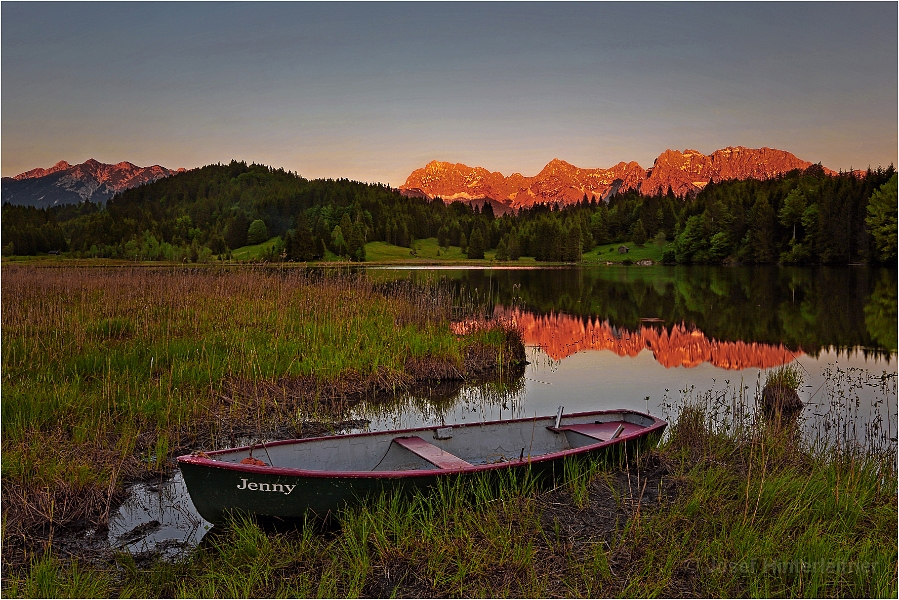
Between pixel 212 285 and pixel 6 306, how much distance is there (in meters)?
7.13

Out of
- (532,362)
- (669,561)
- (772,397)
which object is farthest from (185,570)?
(532,362)

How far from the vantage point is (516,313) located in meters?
34.5

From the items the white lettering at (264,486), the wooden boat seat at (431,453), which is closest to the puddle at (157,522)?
the white lettering at (264,486)

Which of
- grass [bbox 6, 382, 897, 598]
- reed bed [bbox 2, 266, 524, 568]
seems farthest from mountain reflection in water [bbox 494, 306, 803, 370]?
grass [bbox 6, 382, 897, 598]

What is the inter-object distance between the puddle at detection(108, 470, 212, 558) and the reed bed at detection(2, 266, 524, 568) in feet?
0.89

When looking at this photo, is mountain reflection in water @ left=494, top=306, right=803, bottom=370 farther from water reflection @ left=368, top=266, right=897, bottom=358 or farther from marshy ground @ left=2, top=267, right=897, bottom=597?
marshy ground @ left=2, top=267, right=897, bottom=597

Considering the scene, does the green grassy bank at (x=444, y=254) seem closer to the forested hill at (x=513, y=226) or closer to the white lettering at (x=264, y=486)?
the forested hill at (x=513, y=226)

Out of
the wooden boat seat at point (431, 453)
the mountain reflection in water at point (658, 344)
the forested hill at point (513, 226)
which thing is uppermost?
the forested hill at point (513, 226)

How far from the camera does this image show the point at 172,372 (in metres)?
13.2

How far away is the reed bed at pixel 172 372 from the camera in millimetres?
8352

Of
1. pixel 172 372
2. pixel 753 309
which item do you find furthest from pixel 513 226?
pixel 172 372

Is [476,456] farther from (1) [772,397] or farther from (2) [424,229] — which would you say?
(2) [424,229]

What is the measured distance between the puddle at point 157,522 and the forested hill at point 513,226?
5258 cm

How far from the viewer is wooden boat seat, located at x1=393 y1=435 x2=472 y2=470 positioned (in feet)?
26.3
